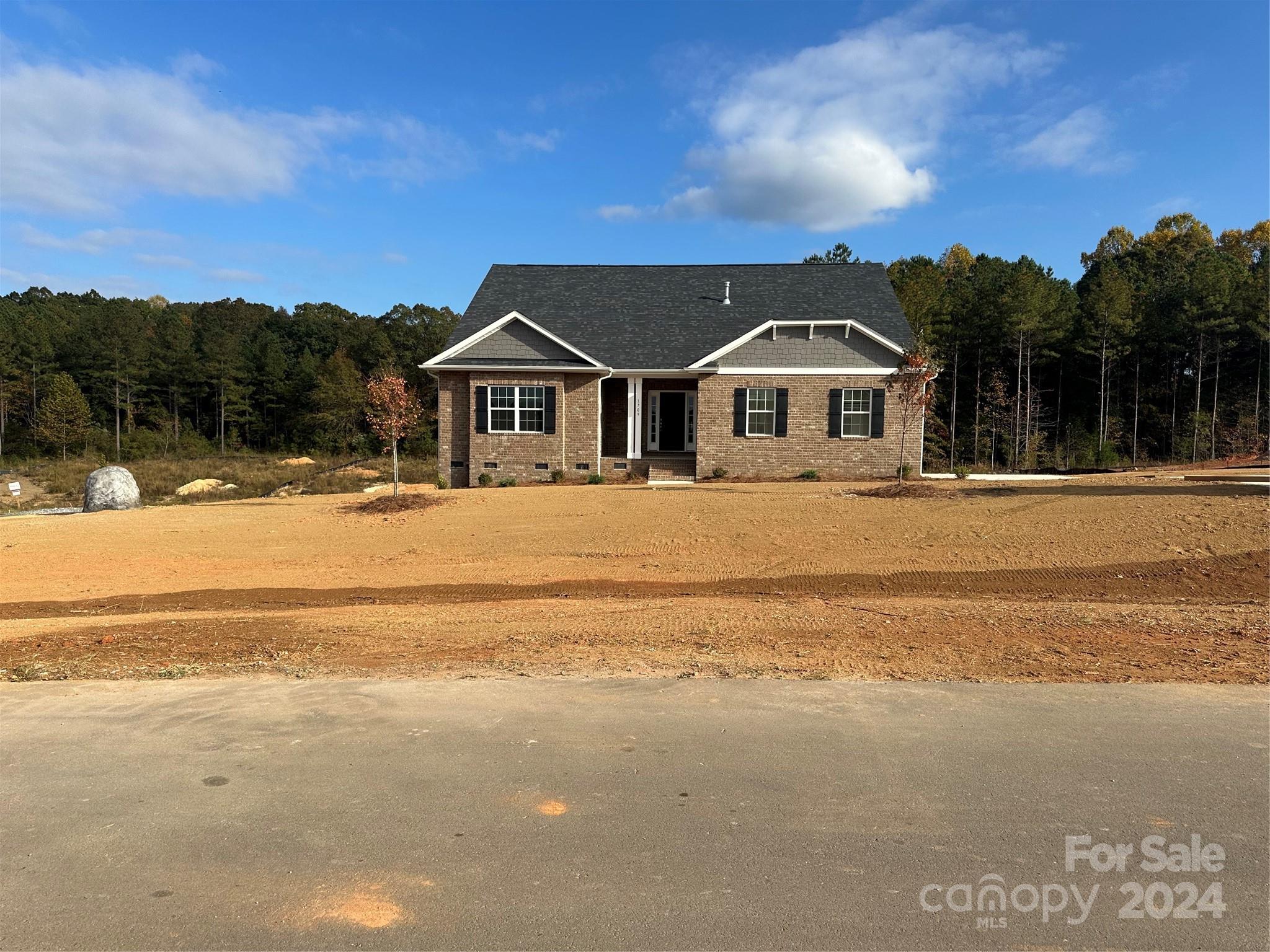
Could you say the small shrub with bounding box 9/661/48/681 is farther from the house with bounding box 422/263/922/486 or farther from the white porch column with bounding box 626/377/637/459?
the white porch column with bounding box 626/377/637/459

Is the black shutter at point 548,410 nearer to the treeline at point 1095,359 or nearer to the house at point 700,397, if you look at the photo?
the house at point 700,397

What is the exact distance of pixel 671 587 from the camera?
10797 mm

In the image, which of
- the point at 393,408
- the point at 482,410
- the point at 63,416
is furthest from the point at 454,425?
the point at 63,416

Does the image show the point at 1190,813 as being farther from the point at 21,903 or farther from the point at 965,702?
the point at 21,903

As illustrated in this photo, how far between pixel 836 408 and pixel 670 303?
7461 millimetres

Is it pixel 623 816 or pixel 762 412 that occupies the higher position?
pixel 762 412

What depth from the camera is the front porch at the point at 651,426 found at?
926 inches

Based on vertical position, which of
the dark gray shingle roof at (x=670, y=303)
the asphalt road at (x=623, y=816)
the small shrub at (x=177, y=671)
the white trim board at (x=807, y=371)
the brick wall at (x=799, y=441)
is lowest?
the small shrub at (x=177, y=671)

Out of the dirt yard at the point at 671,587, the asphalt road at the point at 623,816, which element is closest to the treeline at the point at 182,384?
the dirt yard at the point at 671,587

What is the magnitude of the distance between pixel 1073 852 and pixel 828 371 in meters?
20.0

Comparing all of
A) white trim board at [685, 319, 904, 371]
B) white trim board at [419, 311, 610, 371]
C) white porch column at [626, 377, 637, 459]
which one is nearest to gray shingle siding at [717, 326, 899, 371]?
white trim board at [685, 319, 904, 371]

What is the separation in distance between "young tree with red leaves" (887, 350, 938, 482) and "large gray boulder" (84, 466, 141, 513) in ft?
65.7

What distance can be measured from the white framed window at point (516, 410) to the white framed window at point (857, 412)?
29.1 ft

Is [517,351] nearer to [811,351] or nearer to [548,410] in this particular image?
[548,410]
